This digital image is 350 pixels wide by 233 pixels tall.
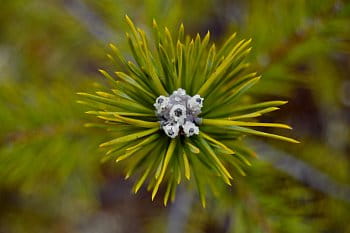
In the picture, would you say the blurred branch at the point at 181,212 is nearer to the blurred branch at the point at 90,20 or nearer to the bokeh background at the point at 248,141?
the bokeh background at the point at 248,141

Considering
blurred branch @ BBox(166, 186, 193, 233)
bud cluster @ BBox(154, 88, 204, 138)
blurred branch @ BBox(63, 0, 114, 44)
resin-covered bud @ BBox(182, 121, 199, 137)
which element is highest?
blurred branch @ BBox(63, 0, 114, 44)

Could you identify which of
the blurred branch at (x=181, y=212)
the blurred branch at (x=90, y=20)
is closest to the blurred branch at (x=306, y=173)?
the blurred branch at (x=181, y=212)

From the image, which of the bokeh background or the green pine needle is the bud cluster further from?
the bokeh background

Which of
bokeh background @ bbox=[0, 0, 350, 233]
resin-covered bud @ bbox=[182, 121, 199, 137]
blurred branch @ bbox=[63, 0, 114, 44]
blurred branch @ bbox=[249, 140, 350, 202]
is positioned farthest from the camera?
blurred branch @ bbox=[63, 0, 114, 44]

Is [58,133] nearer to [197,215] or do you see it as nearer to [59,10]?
[197,215]

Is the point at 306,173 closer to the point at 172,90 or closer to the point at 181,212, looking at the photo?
the point at 181,212

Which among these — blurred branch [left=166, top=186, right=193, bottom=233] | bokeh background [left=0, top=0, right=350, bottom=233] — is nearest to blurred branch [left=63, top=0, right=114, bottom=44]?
bokeh background [left=0, top=0, right=350, bottom=233]
